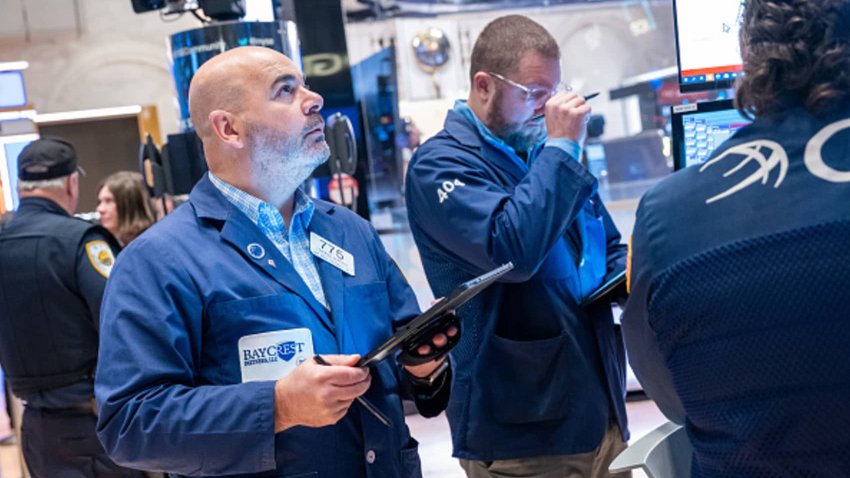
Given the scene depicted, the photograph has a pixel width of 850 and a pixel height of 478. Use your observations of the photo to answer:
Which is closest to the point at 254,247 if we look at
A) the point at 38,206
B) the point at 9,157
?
the point at 38,206

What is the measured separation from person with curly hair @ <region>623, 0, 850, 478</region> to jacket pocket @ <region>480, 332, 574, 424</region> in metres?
1.05

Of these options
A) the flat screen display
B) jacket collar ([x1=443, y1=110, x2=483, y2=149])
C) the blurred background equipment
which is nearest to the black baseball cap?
jacket collar ([x1=443, y1=110, x2=483, y2=149])

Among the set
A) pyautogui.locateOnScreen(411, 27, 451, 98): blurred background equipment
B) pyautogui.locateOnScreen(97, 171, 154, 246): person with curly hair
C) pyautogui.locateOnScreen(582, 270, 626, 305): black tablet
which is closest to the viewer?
pyautogui.locateOnScreen(582, 270, 626, 305): black tablet

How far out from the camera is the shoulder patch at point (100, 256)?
4.04 m

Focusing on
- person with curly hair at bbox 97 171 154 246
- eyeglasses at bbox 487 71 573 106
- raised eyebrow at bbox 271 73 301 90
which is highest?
raised eyebrow at bbox 271 73 301 90

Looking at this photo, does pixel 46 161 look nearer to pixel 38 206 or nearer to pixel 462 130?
pixel 38 206

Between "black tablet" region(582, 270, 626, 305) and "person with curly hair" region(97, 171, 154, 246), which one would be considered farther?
"person with curly hair" region(97, 171, 154, 246)

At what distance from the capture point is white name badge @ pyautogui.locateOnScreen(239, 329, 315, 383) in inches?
79.5

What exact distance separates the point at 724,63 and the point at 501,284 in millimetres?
782

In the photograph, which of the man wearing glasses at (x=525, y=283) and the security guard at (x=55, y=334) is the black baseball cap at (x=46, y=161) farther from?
the man wearing glasses at (x=525, y=283)

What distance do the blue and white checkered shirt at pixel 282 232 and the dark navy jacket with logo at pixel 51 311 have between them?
195 centimetres

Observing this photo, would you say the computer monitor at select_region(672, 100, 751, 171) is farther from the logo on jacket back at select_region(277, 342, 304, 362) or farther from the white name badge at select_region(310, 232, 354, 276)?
the logo on jacket back at select_region(277, 342, 304, 362)

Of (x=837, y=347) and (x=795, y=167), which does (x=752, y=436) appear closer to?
(x=837, y=347)

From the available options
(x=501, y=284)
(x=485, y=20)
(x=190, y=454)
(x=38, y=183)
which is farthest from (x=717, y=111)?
(x=485, y=20)
